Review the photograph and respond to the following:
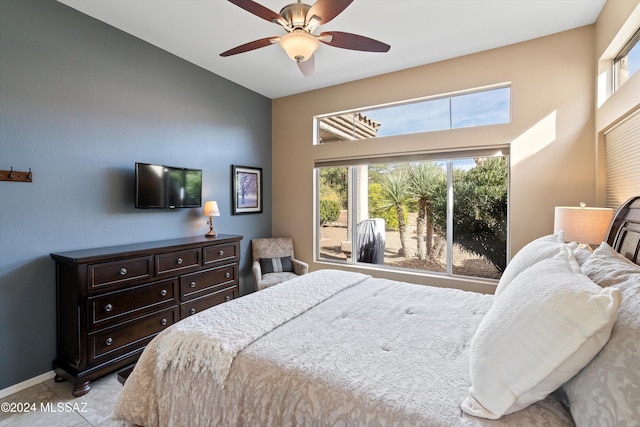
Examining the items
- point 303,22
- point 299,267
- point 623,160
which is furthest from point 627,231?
point 299,267

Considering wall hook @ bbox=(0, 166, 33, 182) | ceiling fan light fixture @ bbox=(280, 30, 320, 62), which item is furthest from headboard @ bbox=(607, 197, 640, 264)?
wall hook @ bbox=(0, 166, 33, 182)

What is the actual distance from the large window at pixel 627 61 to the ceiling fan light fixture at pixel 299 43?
2.23m

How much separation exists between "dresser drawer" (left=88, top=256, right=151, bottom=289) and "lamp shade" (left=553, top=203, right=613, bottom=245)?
3.35m

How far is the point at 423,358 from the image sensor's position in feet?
3.93

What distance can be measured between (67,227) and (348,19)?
2.97m

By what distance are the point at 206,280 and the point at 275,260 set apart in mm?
1191

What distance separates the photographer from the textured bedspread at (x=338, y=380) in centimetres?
94

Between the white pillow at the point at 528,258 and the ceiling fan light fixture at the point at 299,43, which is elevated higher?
the ceiling fan light fixture at the point at 299,43

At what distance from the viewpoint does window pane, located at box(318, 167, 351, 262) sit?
4.20 meters

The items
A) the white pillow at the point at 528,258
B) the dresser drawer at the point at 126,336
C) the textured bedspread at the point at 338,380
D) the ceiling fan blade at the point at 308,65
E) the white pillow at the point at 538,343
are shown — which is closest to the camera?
the white pillow at the point at 538,343

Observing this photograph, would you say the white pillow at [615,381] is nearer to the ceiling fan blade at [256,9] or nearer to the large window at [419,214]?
the ceiling fan blade at [256,9]

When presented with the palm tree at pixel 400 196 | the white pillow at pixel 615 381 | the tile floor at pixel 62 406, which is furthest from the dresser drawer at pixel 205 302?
the white pillow at pixel 615 381

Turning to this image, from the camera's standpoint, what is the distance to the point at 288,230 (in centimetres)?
452

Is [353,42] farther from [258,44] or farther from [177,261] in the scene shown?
[177,261]
